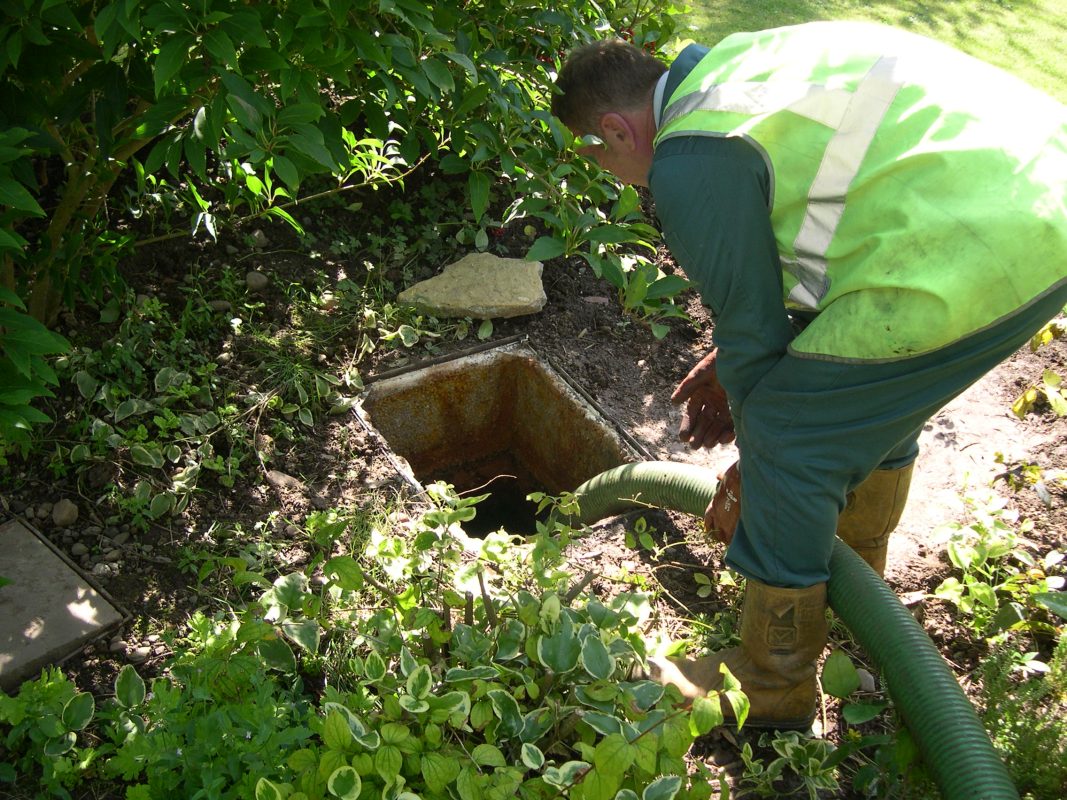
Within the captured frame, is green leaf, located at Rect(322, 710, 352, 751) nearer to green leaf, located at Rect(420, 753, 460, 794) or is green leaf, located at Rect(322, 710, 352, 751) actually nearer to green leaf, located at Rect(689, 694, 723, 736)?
green leaf, located at Rect(420, 753, 460, 794)

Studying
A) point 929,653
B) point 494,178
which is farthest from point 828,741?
point 494,178

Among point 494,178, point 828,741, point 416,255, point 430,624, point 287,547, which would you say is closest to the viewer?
point 430,624

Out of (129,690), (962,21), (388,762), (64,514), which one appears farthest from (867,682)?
(962,21)

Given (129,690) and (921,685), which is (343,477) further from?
(921,685)

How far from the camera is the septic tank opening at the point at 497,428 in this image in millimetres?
3064

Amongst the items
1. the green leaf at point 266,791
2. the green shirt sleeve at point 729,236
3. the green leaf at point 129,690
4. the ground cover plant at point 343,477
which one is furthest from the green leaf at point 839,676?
the green leaf at point 129,690

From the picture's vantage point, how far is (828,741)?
6.91 ft

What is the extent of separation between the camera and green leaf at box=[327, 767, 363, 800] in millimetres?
1417

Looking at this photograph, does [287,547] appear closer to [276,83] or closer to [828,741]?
[276,83]

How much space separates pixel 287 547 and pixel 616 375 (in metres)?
1.33

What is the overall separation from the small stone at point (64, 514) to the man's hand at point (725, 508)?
1.71m

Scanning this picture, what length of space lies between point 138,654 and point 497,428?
1620 millimetres

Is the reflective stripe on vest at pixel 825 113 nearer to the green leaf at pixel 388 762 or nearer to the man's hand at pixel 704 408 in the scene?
the man's hand at pixel 704 408

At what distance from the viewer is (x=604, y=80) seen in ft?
6.47
